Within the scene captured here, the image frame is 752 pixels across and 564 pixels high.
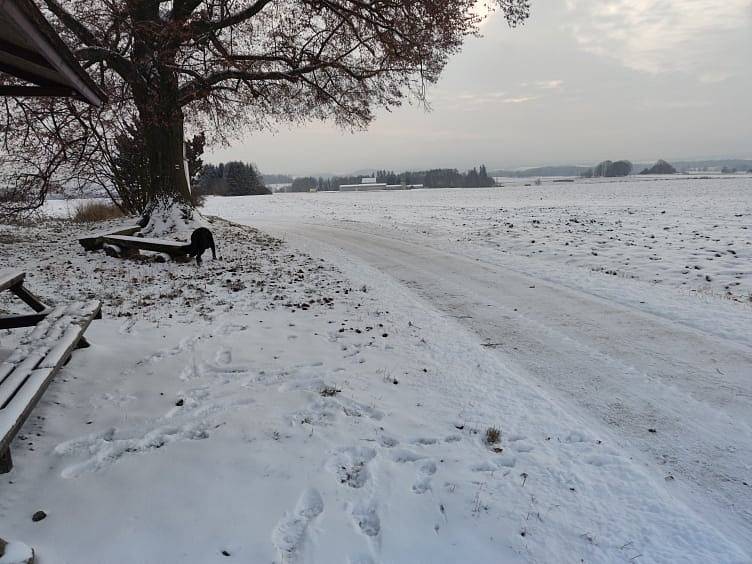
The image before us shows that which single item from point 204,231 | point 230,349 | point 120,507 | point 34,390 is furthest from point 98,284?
point 120,507

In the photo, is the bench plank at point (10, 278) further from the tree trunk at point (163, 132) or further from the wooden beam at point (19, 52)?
the tree trunk at point (163, 132)

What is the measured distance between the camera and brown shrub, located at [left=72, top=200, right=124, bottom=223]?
19770 mm

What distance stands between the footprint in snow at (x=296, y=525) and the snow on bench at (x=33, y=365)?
1.60 m

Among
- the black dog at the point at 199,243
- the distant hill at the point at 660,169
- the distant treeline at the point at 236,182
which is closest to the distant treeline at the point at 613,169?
the distant hill at the point at 660,169

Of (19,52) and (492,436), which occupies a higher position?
(19,52)

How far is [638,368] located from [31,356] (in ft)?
18.6

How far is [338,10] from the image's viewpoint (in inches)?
446

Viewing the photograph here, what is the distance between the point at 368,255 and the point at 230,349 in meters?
6.84

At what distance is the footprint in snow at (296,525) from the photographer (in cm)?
253

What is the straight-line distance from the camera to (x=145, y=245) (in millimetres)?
10023

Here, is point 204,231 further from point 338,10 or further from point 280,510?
point 280,510

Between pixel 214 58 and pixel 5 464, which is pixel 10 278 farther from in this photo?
pixel 214 58

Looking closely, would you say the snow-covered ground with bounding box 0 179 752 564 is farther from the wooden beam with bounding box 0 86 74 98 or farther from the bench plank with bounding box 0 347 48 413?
the wooden beam with bounding box 0 86 74 98

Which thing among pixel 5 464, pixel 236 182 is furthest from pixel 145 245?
pixel 236 182
